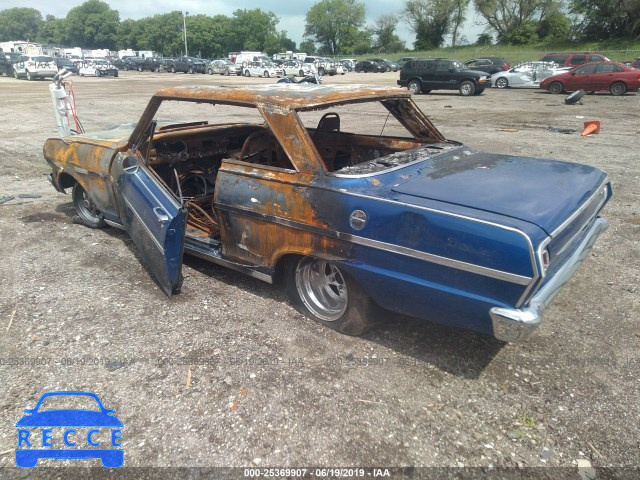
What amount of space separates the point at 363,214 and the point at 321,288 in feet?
2.78

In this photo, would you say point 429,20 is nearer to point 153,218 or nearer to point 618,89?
point 618,89

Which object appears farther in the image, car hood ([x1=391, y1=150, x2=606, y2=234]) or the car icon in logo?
car hood ([x1=391, y1=150, x2=606, y2=234])

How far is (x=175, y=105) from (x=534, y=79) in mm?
16931

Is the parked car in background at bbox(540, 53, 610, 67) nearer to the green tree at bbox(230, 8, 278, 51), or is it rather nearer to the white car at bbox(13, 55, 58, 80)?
the white car at bbox(13, 55, 58, 80)

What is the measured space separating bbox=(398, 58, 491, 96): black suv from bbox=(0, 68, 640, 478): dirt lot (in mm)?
18156

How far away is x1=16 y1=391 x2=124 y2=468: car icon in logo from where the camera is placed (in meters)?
2.28

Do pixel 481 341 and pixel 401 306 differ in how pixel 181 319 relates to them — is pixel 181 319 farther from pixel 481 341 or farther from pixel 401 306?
pixel 481 341

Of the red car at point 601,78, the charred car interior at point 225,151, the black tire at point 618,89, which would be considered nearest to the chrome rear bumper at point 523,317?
the charred car interior at point 225,151

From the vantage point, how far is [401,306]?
8.93 feet

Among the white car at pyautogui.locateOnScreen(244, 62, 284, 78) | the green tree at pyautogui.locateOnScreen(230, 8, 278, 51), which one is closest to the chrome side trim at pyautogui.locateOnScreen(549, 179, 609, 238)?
the white car at pyautogui.locateOnScreen(244, 62, 284, 78)

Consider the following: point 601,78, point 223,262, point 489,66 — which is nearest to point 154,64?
point 489,66

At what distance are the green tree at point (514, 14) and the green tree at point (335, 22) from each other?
39398 millimetres

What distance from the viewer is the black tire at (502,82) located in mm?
24325

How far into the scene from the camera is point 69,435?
241 centimetres
